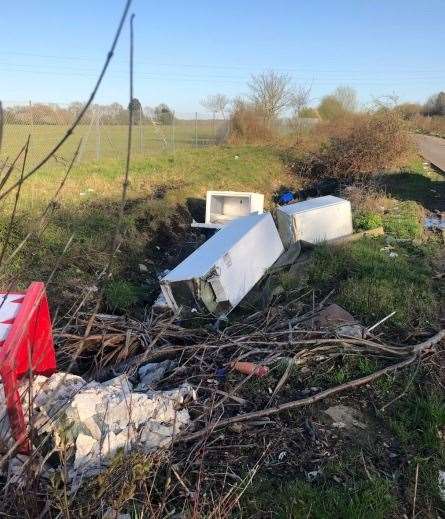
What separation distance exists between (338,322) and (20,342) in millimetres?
3103

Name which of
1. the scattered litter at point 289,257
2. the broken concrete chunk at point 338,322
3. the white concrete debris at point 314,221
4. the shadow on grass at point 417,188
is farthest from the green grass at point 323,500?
the shadow on grass at point 417,188

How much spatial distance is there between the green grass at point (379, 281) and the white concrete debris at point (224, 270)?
76cm


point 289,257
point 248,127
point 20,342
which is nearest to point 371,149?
point 289,257

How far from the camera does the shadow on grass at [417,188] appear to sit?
12701 mm

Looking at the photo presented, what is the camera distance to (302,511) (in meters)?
2.59

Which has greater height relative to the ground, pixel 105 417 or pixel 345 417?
pixel 105 417

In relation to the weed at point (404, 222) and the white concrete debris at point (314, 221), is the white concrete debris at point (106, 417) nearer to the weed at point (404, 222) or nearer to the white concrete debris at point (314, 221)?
the white concrete debris at point (314, 221)

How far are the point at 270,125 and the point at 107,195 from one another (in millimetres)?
18741

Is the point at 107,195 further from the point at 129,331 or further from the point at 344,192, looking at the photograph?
the point at 129,331

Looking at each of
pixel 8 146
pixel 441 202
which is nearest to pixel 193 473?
pixel 441 202

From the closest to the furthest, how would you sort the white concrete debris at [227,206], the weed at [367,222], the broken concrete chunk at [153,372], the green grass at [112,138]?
the broken concrete chunk at [153,372]
the weed at [367,222]
the white concrete debris at [227,206]
the green grass at [112,138]

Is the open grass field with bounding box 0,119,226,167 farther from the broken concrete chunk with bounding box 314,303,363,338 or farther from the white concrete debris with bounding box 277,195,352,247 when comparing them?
the broken concrete chunk with bounding box 314,303,363,338

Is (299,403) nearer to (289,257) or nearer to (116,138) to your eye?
(289,257)

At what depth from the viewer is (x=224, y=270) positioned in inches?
220
